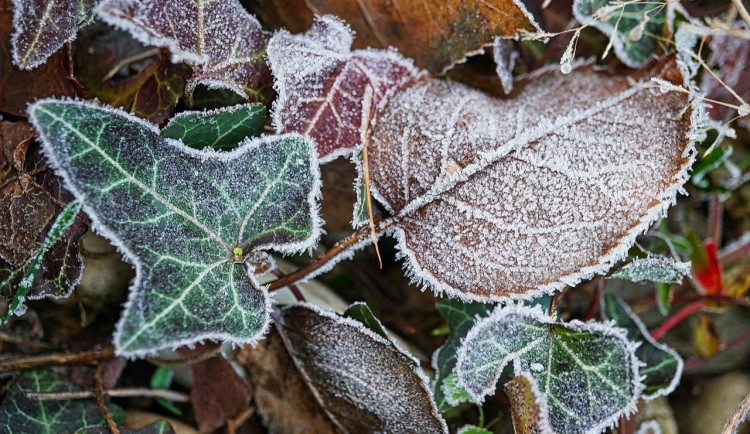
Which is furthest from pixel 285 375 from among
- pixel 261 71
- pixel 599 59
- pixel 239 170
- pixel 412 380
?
pixel 599 59

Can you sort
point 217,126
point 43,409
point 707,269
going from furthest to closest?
1. point 707,269
2. point 43,409
3. point 217,126

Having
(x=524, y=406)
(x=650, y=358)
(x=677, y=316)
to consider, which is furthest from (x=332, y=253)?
(x=677, y=316)

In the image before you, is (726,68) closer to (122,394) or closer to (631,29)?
(631,29)

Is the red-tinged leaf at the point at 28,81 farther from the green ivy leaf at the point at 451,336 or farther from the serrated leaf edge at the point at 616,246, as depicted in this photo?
the green ivy leaf at the point at 451,336

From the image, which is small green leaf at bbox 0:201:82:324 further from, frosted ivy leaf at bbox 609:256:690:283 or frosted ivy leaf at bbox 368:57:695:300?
frosted ivy leaf at bbox 609:256:690:283

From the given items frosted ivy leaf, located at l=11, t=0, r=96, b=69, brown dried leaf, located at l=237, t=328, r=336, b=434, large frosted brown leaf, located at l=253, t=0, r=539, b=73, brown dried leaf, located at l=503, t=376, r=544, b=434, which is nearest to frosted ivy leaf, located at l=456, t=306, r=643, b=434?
brown dried leaf, located at l=503, t=376, r=544, b=434

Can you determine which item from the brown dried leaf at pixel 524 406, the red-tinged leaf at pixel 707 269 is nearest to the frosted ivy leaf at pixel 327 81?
the brown dried leaf at pixel 524 406
